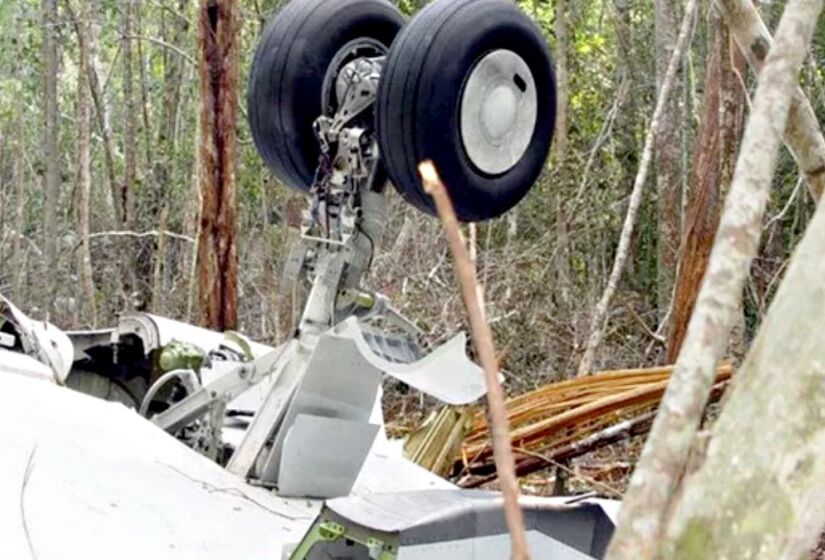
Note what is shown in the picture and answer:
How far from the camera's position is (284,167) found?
514 centimetres

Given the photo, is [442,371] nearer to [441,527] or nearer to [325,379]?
[325,379]

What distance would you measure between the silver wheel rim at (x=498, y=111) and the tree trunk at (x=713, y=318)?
3.10m

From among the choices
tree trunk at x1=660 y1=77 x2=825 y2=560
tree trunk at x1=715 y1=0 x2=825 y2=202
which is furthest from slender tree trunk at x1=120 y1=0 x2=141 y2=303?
tree trunk at x1=660 y1=77 x2=825 y2=560

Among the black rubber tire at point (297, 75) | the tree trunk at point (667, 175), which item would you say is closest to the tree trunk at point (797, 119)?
the black rubber tire at point (297, 75)

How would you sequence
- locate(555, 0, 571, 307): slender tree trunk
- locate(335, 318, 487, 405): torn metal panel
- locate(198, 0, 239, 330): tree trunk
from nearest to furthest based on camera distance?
locate(335, 318, 487, 405): torn metal panel, locate(198, 0, 239, 330): tree trunk, locate(555, 0, 571, 307): slender tree trunk

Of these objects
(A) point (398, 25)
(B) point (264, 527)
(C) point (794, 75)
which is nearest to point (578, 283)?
(A) point (398, 25)

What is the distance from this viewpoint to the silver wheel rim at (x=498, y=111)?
14.6 ft

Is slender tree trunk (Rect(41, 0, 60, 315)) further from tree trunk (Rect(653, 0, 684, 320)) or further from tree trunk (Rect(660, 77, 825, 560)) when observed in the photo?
tree trunk (Rect(660, 77, 825, 560))

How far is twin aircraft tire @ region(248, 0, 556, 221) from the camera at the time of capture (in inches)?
171

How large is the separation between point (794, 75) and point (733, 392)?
0.34 m

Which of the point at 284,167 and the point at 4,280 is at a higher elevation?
the point at 284,167

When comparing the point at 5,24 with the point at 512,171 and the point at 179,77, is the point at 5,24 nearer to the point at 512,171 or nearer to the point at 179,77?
the point at 179,77

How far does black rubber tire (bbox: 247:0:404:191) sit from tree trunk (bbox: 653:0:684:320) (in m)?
7.21

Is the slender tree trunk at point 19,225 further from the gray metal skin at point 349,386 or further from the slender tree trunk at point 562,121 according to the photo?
the gray metal skin at point 349,386
